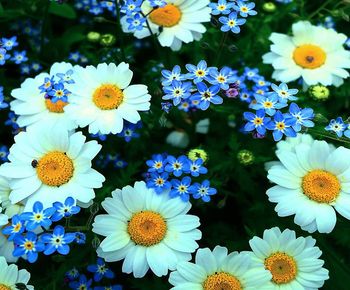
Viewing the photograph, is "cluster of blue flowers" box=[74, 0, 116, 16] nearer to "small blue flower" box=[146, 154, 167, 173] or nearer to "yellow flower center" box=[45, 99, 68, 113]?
"yellow flower center" box=[45, 99, 68, 113]

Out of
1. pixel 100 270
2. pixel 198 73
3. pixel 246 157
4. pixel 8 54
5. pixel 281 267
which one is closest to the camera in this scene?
pixel 281 267

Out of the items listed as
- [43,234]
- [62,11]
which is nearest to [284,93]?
[43,234]

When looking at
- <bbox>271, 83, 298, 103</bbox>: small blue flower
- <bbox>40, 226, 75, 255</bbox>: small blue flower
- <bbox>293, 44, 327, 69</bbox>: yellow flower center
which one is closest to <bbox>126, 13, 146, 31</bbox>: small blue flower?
<bbox>271, 83, 298, 103</bbox>: small blue flower

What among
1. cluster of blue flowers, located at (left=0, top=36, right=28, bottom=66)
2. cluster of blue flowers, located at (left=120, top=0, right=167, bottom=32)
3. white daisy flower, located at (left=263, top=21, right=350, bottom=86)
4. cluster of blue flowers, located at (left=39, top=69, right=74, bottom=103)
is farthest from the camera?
white daisy flower, located at (left=263, top=21, right=350, bottom=86)

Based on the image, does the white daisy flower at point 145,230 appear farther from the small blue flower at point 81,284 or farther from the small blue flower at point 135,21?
the small blue flower at point 135,21

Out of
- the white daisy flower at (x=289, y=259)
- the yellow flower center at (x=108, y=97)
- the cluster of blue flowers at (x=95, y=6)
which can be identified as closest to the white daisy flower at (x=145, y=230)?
the white daisy flower at (x=289, y=259)

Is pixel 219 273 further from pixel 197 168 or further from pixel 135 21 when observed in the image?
pixel 135 21

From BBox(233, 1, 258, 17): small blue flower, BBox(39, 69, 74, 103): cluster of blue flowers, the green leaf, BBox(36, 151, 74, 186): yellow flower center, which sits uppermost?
BBox(233, 1, 258, 17): small blue flower
